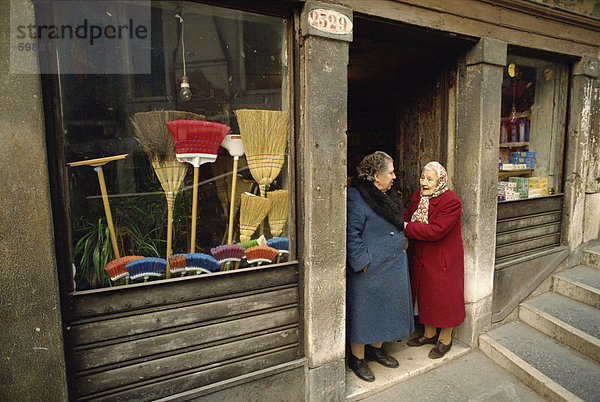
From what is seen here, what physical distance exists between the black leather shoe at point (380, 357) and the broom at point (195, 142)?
6.66 ft

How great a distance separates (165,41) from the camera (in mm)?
2441

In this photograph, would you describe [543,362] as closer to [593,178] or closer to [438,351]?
[438,351]

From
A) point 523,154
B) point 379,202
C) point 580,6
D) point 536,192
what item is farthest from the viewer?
point 523,154

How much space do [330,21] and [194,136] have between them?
50.9 inches

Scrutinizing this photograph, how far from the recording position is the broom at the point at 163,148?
95.2 inches

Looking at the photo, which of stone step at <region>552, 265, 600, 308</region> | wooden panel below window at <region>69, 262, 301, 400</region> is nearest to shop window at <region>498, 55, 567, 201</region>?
stone step at <region>552, 265, 600, 308</region>

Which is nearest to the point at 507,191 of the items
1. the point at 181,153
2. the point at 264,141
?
the point at 264,141

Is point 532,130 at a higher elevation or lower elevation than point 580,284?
higher

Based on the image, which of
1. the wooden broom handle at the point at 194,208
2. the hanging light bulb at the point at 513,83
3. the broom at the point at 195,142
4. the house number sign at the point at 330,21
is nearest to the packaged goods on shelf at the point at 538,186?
the hanging light bulb at the point at 513,83

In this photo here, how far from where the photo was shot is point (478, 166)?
11.9ft

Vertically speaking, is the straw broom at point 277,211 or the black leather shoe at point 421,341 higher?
the straw broom at point 277,211

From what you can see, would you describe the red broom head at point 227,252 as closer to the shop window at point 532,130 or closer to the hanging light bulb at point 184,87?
the hanging light bulb at point 184,87

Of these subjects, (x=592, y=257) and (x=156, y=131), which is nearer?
(x=156, y=131)

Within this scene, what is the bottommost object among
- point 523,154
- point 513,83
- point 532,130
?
point 523,154
